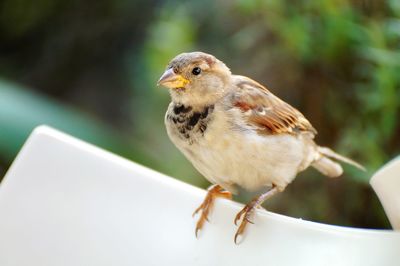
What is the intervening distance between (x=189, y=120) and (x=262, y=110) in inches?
6.3

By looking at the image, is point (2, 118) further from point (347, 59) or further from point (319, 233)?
point (319, 233)

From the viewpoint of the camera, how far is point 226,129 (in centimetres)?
109

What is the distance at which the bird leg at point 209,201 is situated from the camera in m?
0.97

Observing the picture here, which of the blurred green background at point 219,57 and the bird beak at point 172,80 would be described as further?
the blurred green background at point 219,57

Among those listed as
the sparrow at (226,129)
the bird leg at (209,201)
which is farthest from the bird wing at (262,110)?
the bird leg at (209,201)

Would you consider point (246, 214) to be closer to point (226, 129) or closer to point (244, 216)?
point (244, 216)

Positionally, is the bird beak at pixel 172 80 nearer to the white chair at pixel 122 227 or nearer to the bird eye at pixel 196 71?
the bird eye at pixel 196 71

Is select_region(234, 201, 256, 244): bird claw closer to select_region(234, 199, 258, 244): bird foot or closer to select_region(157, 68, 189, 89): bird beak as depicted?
select_region(234, 199, 258, 244): bird foot

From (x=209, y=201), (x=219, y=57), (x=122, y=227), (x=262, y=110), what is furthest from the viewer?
(x=219, y=57)

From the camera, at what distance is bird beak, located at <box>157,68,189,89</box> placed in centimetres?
106

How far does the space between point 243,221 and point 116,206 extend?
0.18 metres

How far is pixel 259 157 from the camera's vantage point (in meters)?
1.12

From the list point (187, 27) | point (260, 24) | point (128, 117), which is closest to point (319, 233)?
point (260, 24)

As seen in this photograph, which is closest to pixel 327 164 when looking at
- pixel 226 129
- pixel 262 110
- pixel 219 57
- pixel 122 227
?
pixel 262 110
